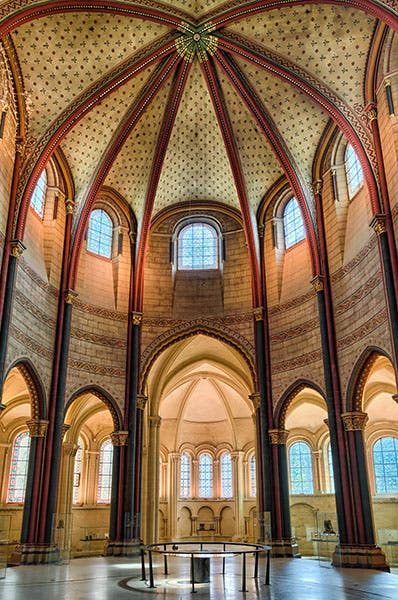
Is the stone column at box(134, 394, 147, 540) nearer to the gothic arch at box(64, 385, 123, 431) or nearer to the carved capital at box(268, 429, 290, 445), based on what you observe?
the gothic arch at box(64, 385, 123, 431)

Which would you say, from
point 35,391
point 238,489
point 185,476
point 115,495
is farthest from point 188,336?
point 185,476

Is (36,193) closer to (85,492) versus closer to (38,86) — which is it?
(38,86)

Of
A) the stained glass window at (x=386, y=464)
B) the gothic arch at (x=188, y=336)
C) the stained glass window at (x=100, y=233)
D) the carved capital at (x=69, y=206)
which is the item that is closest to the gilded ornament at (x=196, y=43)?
the carved capital at (x=69, y=206)

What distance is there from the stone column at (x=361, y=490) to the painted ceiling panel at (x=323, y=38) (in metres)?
10.6

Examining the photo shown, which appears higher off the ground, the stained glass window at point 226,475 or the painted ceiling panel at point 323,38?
the painted ceiling panel at point 323,38

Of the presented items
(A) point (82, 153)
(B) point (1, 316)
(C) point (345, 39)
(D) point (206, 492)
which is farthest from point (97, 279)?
(D) point (206, 492)

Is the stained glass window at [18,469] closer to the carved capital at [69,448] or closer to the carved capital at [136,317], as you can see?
the carved capital at [69,448]

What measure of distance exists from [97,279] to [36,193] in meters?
4.52

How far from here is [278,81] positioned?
2070 cm

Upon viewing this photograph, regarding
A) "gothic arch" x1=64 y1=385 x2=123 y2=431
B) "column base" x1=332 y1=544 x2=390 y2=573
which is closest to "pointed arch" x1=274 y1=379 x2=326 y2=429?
"column base" x1=332 y1=544 x2=390 y2=573

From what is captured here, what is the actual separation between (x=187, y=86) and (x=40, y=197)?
23.9 feet

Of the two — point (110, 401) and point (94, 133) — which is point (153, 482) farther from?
point (94, 133)

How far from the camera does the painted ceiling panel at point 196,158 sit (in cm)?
2272

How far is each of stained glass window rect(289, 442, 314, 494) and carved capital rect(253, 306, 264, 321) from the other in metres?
12.8
